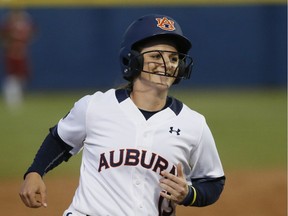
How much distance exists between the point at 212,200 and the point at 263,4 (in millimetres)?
15834

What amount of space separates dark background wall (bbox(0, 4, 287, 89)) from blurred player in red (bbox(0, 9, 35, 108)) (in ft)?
3.33

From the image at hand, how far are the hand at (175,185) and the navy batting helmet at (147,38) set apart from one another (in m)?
0.51

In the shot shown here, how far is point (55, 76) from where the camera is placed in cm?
1855

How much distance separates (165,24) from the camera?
12.0 ft

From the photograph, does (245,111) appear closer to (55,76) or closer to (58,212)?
(55,76)

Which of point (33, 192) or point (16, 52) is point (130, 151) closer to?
point (33, 192)

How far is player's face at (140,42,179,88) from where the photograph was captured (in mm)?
3604

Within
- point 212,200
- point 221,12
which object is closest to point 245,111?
point 221,12

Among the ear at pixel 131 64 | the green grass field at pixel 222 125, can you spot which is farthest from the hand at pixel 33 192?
the green grass field at pixel 222 125

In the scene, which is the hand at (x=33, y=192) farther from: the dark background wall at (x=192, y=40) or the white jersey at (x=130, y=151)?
the dark background wall at (x=192, y=40)

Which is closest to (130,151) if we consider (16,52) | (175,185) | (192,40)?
(175,185)

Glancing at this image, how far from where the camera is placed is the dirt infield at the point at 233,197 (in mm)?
6711

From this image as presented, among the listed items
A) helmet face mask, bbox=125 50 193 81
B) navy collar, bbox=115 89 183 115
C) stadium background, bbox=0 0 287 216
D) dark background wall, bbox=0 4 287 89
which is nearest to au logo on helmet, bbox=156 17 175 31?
helmet face mask, bbox=125 50 193 81

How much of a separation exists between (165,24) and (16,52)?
1336cm
